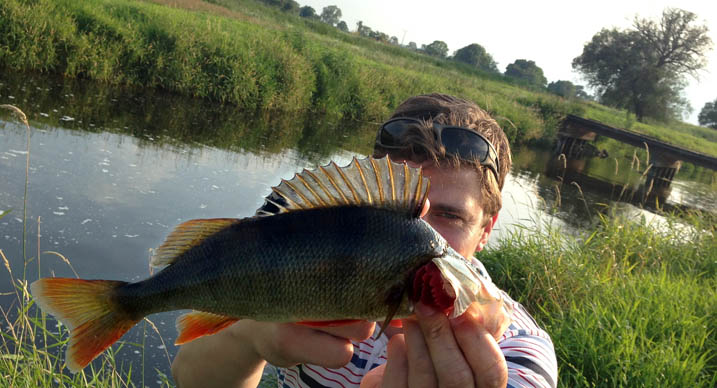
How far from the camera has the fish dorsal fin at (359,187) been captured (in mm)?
1325

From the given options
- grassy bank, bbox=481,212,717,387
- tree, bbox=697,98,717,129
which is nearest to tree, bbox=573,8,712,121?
tree, bbox=697,98,717,129

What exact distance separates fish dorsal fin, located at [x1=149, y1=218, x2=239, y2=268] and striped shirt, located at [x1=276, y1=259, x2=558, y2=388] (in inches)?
32.6

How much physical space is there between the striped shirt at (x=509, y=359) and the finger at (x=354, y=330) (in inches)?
16.4

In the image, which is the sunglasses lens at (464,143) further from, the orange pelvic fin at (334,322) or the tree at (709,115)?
the tree at (709,115)

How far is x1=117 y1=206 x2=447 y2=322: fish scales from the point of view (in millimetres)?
1304

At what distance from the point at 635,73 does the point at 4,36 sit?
187 feet

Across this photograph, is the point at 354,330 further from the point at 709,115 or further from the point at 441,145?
the point at 709,115

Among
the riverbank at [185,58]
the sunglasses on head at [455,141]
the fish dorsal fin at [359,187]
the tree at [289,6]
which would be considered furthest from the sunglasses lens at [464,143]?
the tree at [289,6]

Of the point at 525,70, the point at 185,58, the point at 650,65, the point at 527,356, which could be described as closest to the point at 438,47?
the point at 525,70

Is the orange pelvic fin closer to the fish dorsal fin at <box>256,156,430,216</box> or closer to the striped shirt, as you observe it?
the fish dorsal fin at <box>256,156,430,216</box>

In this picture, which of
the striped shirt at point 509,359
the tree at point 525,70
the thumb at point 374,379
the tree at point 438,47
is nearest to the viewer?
the thumb at point 374,379

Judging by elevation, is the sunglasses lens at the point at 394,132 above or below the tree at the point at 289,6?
below

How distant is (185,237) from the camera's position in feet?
4.48

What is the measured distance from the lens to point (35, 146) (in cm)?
763
